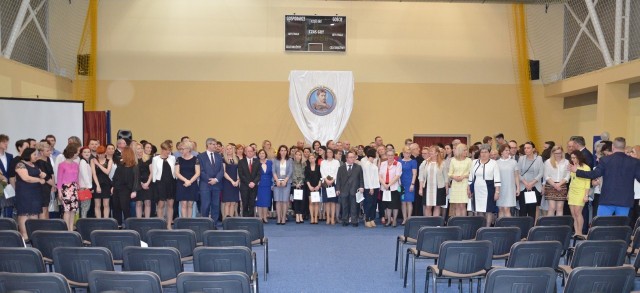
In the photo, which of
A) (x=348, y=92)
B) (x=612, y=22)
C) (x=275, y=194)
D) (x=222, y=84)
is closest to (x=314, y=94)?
(x=348, y=92)

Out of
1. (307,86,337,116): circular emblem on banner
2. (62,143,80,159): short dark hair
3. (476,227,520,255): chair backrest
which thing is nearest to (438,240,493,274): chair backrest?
(476,227,520,255): chair backrest

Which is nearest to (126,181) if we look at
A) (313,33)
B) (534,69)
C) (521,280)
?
(521,280)

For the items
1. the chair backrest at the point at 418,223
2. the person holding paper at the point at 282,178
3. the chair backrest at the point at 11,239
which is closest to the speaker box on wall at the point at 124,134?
the person holding paper at the point at 282,178

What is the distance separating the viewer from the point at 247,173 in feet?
30.9

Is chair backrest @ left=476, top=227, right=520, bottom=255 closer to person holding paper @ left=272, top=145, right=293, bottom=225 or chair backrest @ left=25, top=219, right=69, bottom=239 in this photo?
chair backrest @ left=25, top=219, right=69, bottom=239

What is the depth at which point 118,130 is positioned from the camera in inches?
547

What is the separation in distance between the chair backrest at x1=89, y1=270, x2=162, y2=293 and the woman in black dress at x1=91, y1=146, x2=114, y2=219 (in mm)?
5424

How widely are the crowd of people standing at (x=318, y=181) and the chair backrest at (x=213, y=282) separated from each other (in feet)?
15.3

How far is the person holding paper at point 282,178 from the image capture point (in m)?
A: 9.67

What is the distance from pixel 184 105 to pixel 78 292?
9334 mm

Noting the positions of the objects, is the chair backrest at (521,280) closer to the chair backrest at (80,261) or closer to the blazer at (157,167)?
the chair backrest at (80,261)

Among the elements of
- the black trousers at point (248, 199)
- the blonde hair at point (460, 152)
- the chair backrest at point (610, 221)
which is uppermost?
the blonde hair at point (460, 152)

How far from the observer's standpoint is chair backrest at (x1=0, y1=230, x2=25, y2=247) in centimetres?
493

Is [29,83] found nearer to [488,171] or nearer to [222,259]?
[222,259]
